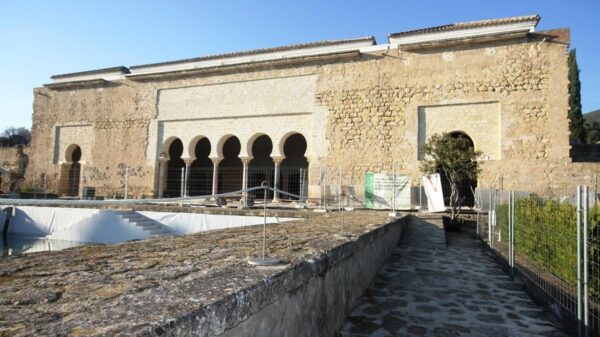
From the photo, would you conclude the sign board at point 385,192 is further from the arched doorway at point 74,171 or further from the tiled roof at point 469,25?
the arched doorway at point 74,171

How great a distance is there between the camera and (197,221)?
12.2 meters

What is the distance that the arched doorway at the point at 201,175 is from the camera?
71.3 feet

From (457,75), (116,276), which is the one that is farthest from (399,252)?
(457,75)

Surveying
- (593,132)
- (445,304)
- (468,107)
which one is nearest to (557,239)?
(445,304)

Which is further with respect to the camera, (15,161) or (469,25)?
(15,161)

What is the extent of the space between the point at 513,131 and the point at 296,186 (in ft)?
35.7

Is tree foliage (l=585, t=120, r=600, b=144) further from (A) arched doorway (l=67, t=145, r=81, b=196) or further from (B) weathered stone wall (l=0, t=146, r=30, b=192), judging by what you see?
(B) weathered stone wall (l=0, t=146, r=30, b=192)

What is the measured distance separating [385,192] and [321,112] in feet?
21.3

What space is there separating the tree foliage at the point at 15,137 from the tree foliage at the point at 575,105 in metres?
63.1

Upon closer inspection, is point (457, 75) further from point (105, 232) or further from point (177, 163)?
point (177, 163)

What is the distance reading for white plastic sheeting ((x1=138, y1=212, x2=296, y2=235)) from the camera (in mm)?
11398

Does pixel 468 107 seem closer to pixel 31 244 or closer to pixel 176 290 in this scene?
pixel 176 290

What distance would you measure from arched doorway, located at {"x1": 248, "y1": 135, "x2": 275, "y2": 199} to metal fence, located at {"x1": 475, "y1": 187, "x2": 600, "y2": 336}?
49.0ft

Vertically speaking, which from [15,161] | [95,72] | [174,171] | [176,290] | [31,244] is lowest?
[31,244]
